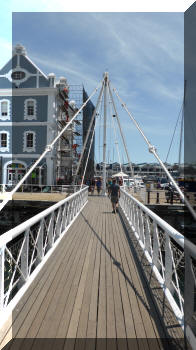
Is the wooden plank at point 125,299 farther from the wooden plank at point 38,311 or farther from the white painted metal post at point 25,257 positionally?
the white painted metal post at point 25,257

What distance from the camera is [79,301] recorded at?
4.01 metres

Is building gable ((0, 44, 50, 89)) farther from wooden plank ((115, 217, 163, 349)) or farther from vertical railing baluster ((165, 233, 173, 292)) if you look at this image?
vertical railing baluster ((165, 233, 173, 292))

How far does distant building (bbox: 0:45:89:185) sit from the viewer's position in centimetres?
2775

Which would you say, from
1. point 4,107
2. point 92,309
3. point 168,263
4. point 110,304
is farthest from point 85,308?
point 4,107

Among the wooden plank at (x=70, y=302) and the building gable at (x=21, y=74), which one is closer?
the wooden plank at (x=70, y=302)

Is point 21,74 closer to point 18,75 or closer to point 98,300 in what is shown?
point 18,75

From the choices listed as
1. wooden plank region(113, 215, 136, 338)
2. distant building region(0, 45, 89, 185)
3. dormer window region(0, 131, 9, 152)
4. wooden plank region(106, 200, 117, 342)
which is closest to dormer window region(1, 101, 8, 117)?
distant building region(0, 45, 89, 185)

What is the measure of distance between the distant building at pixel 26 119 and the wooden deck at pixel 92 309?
22.4 metres

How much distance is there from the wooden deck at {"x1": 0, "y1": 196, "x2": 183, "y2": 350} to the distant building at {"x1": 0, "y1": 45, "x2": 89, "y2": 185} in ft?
73.4

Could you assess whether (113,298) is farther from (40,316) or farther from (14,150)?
(14,150)

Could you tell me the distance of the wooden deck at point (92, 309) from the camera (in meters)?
3.11

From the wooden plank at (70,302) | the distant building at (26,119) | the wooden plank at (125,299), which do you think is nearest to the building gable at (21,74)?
the distant building at (26,119)

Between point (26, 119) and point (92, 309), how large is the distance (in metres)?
27.0

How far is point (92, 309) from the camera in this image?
12.5ft
